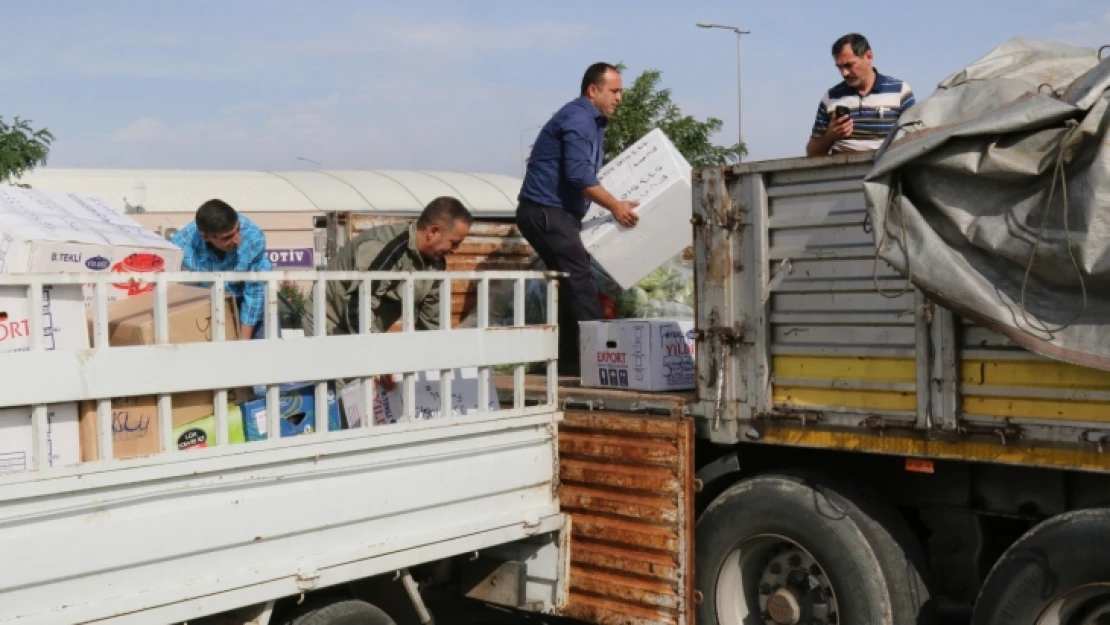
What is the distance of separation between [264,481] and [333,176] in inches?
1592

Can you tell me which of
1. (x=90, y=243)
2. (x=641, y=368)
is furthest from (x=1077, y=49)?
(x=90, y=243)

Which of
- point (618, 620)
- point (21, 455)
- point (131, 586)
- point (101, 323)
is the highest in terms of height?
point (101, 323)

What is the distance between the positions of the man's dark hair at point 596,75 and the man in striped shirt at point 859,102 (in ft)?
4.02

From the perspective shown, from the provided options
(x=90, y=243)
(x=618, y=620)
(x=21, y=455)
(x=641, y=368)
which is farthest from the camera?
(x=641, y=368)

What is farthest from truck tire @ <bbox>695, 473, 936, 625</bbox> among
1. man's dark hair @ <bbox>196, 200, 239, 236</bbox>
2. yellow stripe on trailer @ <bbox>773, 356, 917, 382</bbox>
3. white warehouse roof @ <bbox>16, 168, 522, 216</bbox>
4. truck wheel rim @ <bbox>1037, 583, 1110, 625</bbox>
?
white warehouse roof @ <bbox>16, 168, 522, 216</bbox>

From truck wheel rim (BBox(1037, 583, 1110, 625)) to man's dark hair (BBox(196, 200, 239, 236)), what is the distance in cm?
405

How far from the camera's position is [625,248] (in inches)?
271

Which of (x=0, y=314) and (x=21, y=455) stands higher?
(x=0, y=314)

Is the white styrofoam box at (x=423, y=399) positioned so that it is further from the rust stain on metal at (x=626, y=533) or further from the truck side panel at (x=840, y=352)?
the truck side panel at (x=840, y=352)

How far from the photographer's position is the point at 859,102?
22.3ft

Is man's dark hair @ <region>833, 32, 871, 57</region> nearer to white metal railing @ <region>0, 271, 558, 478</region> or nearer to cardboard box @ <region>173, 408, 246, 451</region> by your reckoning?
white metal railing @ <region>0, 271, 558, 478</region>

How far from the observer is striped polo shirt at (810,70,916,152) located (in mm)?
6727

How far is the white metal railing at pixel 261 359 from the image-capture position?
3.82 meters

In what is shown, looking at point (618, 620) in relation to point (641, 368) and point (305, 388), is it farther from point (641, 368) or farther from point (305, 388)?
point (305, 388)
